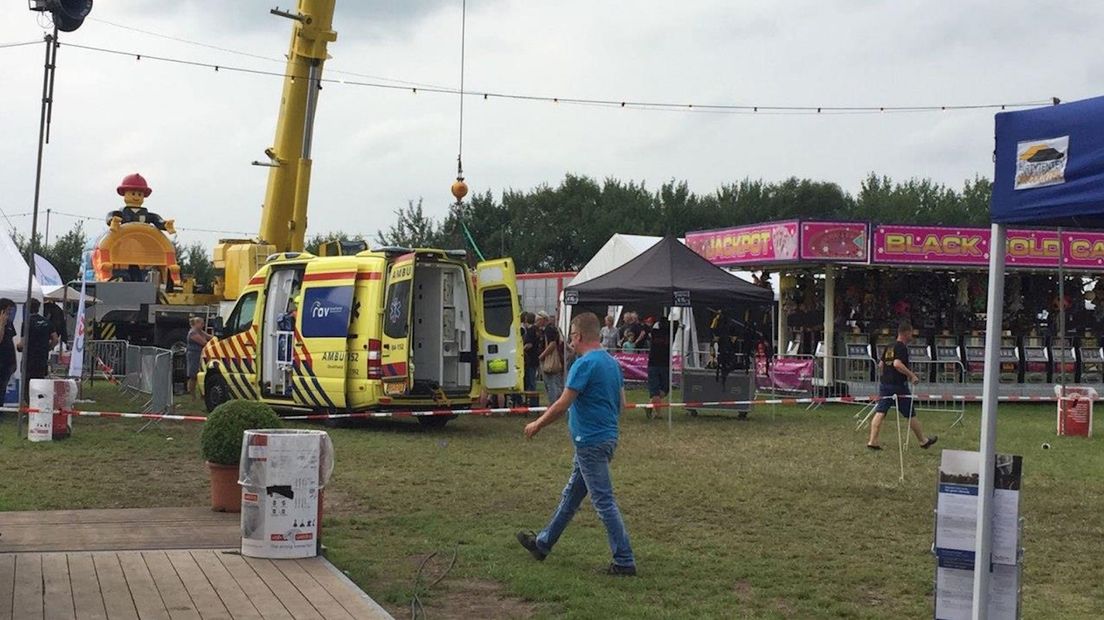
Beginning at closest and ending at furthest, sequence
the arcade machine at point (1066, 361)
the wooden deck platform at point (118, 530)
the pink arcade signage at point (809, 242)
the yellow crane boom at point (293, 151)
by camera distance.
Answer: the wooden deck platform at point (118, 530), the yellow crane boom at point (293, 151), the pink arcade signage at point (809, 242), the arcade machine at point (1066, 361)

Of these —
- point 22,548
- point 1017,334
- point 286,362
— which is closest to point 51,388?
point 286,362

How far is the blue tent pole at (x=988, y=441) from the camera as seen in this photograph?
5.49 m

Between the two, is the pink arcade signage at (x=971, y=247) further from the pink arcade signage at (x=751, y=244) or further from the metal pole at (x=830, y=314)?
the pink arcade signage at (x=751, y=244)

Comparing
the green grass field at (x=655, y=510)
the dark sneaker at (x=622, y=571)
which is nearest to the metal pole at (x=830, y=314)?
the green grass field at (x=655, y=510)

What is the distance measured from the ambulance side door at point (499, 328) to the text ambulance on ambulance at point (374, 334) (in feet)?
0.05

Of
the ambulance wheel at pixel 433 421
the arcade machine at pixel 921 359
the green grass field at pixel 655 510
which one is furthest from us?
the arcade machine at pixel 921 359

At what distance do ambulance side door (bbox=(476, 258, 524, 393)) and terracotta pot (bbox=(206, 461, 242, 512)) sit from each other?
8.32 meters

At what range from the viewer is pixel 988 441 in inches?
220

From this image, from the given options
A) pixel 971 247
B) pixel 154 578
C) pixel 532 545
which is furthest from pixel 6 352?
pixel 971 247

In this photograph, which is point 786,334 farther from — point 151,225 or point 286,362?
point 151,225

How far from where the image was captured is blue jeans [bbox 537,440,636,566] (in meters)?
8.01

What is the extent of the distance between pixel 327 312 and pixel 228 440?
306 inches

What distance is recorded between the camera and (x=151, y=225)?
30484mm

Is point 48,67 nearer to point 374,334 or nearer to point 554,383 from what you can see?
point 374,334
